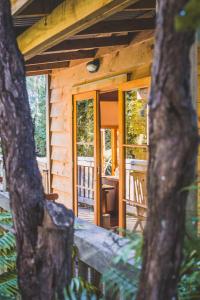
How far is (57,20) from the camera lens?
3330 mm

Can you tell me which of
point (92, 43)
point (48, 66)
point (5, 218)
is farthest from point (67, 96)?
point (5, 218)

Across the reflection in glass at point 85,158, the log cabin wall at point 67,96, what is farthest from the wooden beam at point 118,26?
the reflection in glass at point 85,158

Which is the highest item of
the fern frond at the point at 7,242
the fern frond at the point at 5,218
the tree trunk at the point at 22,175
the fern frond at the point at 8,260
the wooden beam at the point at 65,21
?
the wooden beam at the point at 65,21

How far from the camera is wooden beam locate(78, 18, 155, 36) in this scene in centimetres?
413

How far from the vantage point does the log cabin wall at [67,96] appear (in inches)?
192

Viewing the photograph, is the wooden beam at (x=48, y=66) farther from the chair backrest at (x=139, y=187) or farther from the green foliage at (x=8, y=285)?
the green foliage at (x=8, y=285)

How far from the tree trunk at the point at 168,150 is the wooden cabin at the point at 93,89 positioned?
138cm

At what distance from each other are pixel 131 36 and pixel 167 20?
4.10 m

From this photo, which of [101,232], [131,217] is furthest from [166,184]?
[131,217]

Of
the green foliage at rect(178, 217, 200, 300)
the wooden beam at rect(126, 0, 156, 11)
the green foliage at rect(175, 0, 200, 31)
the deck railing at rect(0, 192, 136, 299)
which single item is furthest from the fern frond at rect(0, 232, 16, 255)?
the wooden beam at rect(126, 0, 156, 11)

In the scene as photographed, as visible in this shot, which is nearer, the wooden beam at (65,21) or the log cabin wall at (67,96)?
the wooden beam at (65,21)

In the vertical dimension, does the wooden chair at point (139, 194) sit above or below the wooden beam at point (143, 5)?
below

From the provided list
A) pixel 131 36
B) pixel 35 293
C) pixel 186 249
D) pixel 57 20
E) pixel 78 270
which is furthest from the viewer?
pixel 131 36

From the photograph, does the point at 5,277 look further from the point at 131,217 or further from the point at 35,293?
the point at 131,217
